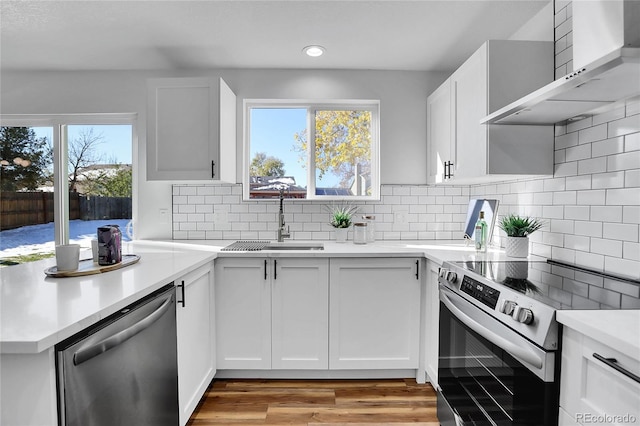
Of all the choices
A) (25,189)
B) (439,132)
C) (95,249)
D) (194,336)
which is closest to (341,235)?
(439,132)

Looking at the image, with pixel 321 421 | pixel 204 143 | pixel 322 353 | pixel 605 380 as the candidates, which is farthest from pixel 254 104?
pixel 605 380

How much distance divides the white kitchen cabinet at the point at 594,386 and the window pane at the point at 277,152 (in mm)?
2309

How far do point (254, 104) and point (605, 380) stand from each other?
2890mm

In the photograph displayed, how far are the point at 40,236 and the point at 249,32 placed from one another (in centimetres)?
259

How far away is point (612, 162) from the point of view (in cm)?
156

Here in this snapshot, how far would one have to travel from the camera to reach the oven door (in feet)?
3.46

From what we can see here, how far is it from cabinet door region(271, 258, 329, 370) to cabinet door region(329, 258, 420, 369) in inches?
2.4

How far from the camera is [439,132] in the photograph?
8.71 feet

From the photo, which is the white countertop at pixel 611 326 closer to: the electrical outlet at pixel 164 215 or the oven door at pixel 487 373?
the oven door at pixel 487 373

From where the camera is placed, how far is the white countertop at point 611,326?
2.58 ft

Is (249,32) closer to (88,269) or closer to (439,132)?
(439,132)

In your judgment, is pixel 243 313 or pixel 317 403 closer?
pixel 317 403

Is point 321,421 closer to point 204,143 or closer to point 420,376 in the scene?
point 420,376

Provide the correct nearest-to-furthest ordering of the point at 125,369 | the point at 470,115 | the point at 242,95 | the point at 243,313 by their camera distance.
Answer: the point at 125,369 < the point at 470,115 < the point at 243,313 < the point at 242,95
